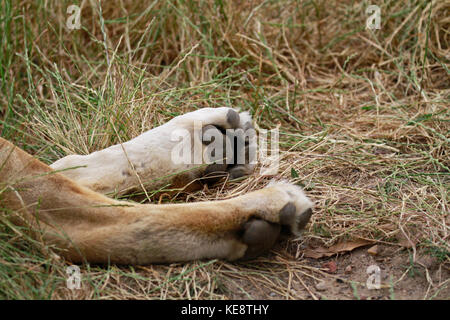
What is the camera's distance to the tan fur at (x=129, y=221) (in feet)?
5.53

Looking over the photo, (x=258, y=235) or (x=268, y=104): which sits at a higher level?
(x=268, y=104)

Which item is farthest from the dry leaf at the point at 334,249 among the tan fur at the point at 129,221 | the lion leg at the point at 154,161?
the lion leg at the point at 154,161

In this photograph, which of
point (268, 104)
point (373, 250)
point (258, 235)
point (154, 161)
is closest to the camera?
point (258, 235)

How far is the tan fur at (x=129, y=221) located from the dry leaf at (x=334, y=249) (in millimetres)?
197

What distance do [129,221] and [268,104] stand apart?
146 cm

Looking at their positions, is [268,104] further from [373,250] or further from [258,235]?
[258,235]

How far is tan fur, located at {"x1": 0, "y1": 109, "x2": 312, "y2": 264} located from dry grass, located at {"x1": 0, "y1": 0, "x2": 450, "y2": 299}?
0.19ft

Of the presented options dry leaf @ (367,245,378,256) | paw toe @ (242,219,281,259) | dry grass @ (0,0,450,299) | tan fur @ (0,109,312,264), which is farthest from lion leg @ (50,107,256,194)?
dry leaf @ (367,245,378,256)

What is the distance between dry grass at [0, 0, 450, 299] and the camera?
1731 mm

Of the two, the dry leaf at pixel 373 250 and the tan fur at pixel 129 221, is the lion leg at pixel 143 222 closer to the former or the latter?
the tan fur at pixel 129 221

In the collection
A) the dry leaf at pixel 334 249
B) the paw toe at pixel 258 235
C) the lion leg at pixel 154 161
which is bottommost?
the dry leaf at pixel 334 249

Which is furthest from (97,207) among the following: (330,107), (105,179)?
(330,107)

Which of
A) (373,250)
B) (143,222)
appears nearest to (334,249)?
(373,250)

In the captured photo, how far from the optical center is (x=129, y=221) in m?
1.70
